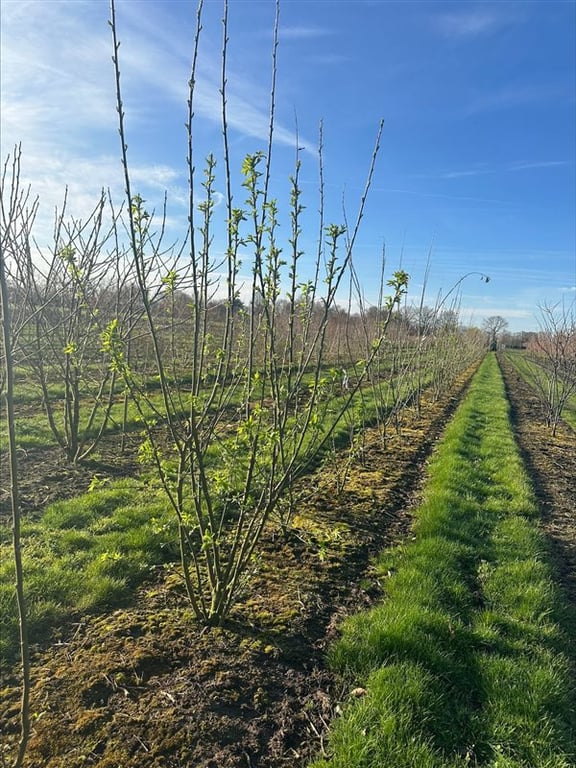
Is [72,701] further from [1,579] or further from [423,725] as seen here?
[423,725]

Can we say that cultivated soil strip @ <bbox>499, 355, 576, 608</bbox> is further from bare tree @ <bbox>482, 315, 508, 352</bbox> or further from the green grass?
bare tree @ <bbox>482, 315, 508, 352</bbox>

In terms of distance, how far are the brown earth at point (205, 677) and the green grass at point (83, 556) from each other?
0.54 feet

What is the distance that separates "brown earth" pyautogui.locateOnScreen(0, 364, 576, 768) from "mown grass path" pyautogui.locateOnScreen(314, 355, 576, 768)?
0.19m

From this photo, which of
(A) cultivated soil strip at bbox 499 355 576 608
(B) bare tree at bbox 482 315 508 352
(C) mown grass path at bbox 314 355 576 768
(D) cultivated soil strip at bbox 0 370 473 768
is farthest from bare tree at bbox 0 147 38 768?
(B) bare tree at bbox 482 315 508 352

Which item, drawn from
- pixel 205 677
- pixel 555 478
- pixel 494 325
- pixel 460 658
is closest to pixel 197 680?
pixel 205 677

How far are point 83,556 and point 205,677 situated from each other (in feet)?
5.21

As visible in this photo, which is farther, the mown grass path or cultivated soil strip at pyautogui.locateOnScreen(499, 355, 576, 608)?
cultivated soil strip at pyautogui.locateOnScreen(499, 355, 576, 608)

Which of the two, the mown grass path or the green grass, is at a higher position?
the green grass

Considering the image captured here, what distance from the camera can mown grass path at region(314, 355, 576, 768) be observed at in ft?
7.00

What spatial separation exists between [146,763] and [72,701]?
0.51 meters

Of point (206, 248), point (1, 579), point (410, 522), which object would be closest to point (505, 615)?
point (410, 522)

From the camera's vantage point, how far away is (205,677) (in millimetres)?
2432

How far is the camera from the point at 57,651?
258 cm

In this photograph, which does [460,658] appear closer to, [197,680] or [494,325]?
[197,680]
